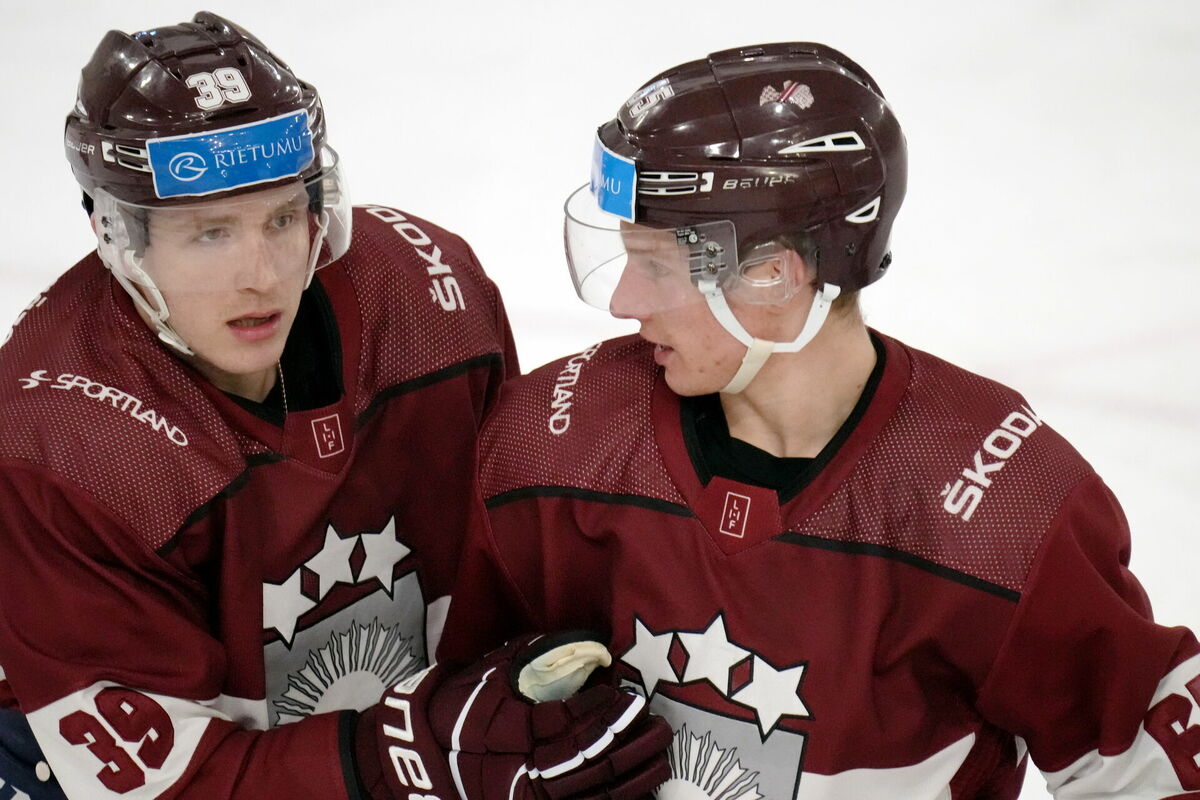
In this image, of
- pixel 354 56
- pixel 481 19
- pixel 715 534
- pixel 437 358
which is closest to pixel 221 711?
pixel 437 358

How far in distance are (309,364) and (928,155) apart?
2.56m

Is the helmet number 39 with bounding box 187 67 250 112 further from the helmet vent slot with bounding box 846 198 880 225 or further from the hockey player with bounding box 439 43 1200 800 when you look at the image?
the helmet vent slot with bounding box 846 198 880 225

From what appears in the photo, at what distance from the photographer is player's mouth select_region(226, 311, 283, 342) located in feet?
6.32

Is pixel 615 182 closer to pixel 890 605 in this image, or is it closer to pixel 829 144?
pixel 829 144

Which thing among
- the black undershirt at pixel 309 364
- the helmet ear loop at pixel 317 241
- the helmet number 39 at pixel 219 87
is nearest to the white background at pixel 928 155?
the black undershirt at pixel 309 364

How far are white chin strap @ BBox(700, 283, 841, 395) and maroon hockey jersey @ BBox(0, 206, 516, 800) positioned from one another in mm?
577

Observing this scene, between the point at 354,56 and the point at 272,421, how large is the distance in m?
2.90

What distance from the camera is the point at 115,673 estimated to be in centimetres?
184

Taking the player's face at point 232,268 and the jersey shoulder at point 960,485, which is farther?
the player's face at point 232,268

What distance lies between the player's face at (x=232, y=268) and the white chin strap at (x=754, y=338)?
559 millimetres

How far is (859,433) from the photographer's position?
1771 millimetres

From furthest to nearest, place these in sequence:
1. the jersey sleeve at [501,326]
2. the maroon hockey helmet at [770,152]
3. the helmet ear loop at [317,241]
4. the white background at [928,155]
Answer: the white background at [928,155] < the jersey sleeve at [501,326] < the helmet ear loop at [317,241] < the maroon hockey helmet at [770,152]

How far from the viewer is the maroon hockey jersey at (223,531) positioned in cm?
183

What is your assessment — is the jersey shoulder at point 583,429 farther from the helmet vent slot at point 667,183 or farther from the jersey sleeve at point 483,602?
the helmet vent slot at point 667,183
